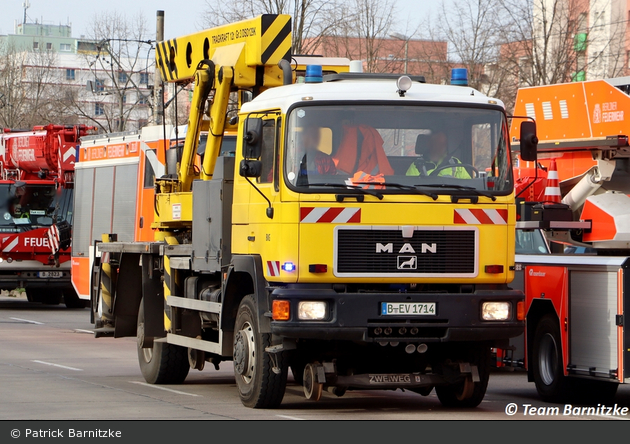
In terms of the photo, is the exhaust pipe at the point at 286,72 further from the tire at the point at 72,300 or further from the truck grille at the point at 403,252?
the tire at the point at 72,300

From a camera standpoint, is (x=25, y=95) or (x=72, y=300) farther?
(x=25, y=95)

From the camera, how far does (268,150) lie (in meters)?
10.5

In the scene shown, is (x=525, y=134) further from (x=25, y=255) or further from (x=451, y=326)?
(x=25, y=255)

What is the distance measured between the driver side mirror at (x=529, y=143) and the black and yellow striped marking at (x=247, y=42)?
9.32 ft

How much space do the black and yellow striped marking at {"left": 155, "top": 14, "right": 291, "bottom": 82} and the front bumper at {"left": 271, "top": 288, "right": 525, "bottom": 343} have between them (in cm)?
319

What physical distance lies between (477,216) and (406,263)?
2.44 feet

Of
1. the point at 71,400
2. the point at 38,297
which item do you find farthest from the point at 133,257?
the point at 38,297

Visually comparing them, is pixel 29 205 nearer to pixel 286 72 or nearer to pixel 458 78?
pixel 286 72

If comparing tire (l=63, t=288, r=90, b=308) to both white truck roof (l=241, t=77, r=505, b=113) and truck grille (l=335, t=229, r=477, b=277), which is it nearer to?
white truck roof (l=241, t=77, r=505, b=113)

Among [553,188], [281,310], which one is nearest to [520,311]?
[281,310]

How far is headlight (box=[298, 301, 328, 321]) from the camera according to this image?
10.0m

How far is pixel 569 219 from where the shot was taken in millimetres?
12844

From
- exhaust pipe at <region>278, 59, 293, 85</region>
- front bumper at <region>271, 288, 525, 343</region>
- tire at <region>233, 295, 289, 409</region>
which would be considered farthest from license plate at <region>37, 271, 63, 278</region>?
front bumper at <region>271, 288, 525, 343</region>

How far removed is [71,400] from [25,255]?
621 inches
